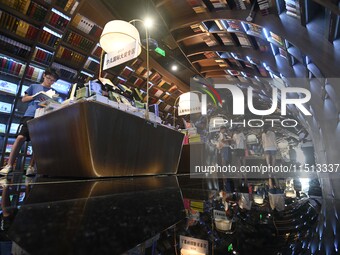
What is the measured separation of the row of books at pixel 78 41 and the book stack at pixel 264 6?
343 cm

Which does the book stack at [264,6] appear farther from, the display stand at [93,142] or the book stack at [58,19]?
the book stack at [58,19]

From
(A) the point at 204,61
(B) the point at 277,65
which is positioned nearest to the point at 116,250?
(B) the point at 277,65

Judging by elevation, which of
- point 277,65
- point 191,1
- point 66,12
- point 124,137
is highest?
point 191,1

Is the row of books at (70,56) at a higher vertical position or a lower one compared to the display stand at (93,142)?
higher

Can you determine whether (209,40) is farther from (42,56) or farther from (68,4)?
(42,56)

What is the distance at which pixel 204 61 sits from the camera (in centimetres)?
639

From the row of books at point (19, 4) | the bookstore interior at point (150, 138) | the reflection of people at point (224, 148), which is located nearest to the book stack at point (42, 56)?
the bookstore interior at point (150, 138)

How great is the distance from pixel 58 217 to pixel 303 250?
1.65 ft

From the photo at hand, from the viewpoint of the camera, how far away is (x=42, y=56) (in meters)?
4.03

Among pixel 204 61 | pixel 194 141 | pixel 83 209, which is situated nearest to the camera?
pixel 83 209

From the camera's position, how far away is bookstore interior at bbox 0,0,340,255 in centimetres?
39

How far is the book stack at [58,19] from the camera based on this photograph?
3.69 metres

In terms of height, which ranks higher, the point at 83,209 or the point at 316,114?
the point at 316,114

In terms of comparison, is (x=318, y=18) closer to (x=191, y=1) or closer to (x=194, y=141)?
(x=191, y=1)
